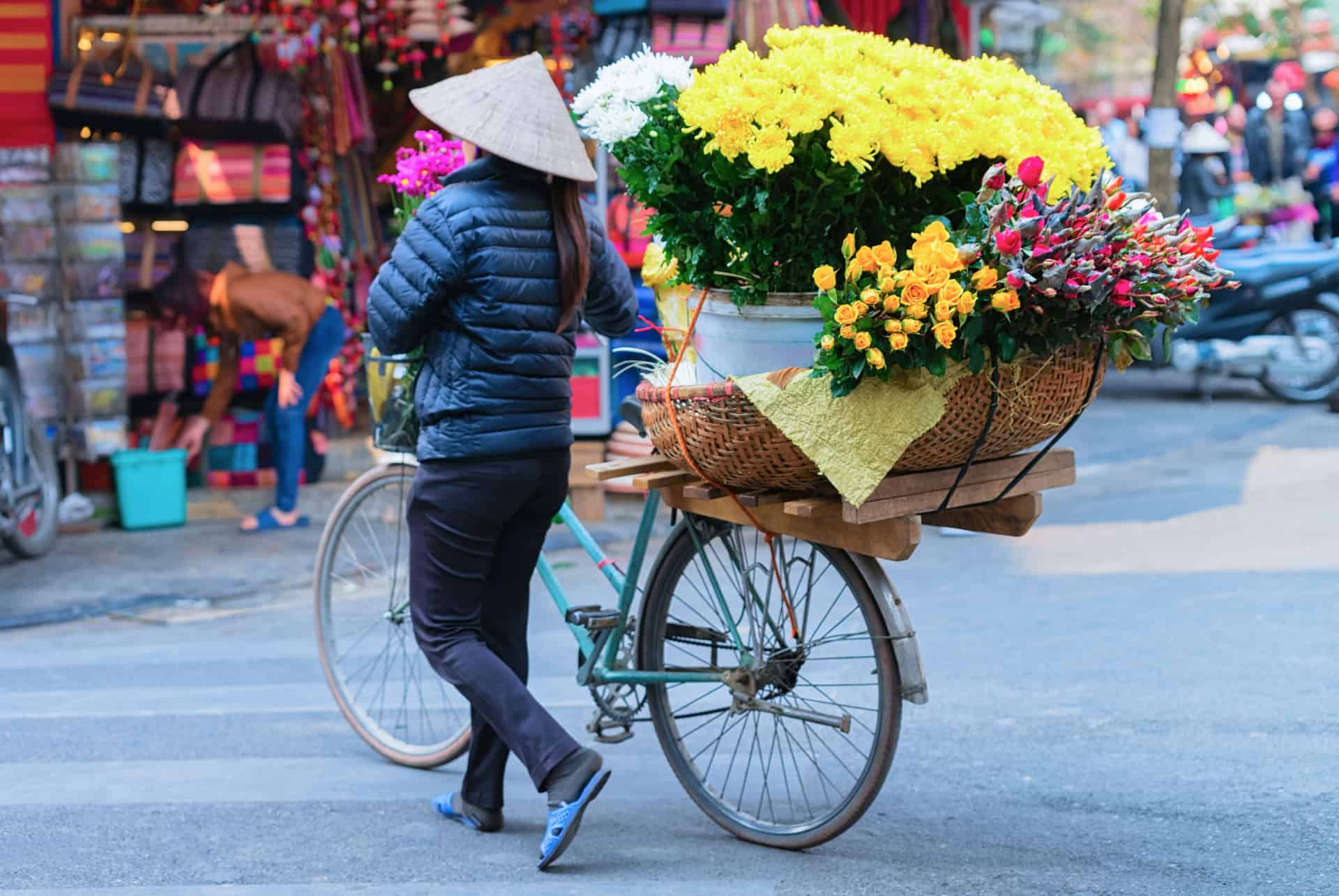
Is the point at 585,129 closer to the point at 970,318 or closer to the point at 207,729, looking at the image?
the point at 970,318

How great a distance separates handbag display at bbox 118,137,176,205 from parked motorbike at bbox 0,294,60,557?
4.26 feet

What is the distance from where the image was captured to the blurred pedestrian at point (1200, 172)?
55.6ft

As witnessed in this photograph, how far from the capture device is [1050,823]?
14.3 ft

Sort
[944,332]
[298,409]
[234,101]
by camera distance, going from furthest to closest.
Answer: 1. [234,101]
2. [298,409]
3. [944,332]

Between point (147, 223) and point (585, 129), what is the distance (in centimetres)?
640

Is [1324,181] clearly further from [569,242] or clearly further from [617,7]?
[569,242]

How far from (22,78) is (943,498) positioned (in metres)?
7.16

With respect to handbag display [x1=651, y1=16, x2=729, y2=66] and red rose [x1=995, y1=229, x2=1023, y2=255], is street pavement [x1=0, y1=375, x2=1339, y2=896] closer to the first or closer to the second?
red rose [x1=995, y1=229, x2=1023, y2=255]

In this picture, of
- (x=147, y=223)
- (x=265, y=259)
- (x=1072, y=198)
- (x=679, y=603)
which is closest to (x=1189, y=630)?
(x=679, y=603)

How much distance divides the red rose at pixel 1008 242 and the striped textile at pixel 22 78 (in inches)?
280

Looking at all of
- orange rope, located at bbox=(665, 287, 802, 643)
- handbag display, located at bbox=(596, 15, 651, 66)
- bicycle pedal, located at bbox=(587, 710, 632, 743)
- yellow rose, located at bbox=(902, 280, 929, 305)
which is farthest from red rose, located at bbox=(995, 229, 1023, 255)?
handbag display, located at bbox=(596, 15, 651, 66)

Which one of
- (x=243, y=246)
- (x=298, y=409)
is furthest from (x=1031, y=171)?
(x=243, y=246)

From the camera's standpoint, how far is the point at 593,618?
14.5 ft

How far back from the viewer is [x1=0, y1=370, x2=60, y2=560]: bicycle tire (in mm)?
7875
